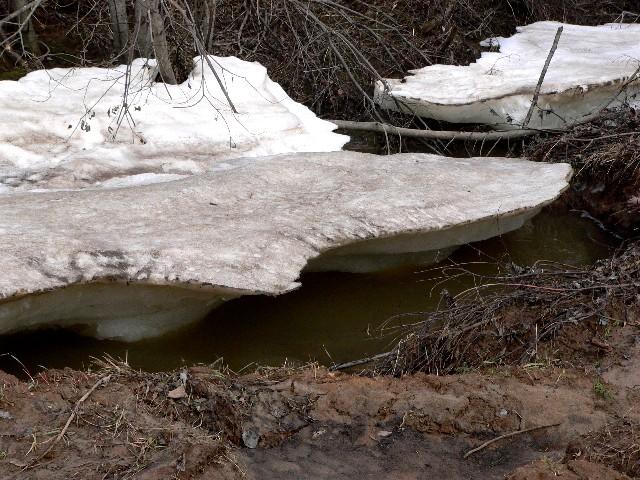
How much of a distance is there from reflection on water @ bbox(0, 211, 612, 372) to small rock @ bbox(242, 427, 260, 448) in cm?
104

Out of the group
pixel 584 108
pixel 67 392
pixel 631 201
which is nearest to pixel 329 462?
pixel 67 392

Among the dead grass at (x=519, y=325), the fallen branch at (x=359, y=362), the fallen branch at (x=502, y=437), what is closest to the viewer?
the fallen branch at (x=502, y=437)

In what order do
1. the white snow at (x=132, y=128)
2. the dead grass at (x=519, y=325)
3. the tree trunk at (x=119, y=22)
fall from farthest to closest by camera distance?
the tree trunk at (x=119, y=22), the white snow at (x=132, y=128), the dead grass at (x=519, y=325)

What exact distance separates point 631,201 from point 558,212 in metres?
0.76

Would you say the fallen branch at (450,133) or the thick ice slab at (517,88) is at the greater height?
the thick ice slab at (517,88)

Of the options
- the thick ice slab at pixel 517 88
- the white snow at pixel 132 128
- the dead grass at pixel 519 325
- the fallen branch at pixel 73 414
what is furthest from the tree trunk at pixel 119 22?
the fallen branch at pixel 73 414

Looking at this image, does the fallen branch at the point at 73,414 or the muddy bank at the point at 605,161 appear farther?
the muddy bank at the point at 605,161

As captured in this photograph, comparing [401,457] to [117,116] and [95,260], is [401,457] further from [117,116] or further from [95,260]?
[117,116]

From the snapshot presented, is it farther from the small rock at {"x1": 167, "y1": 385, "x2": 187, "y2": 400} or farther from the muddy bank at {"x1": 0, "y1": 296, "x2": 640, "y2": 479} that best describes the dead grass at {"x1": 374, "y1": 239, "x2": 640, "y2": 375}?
the small rock at {"x1": 167, "y1": 385, "x2": 187, "y2": 400}

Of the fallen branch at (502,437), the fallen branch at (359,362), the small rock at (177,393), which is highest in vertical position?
the small rock at (177,393)

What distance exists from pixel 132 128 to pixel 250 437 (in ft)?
11.3

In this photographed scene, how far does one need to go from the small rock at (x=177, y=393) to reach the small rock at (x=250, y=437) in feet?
1.01

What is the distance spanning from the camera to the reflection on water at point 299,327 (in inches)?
196

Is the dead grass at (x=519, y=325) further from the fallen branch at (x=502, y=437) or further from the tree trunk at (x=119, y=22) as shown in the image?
the tree trunk at (x=119, y=22)
